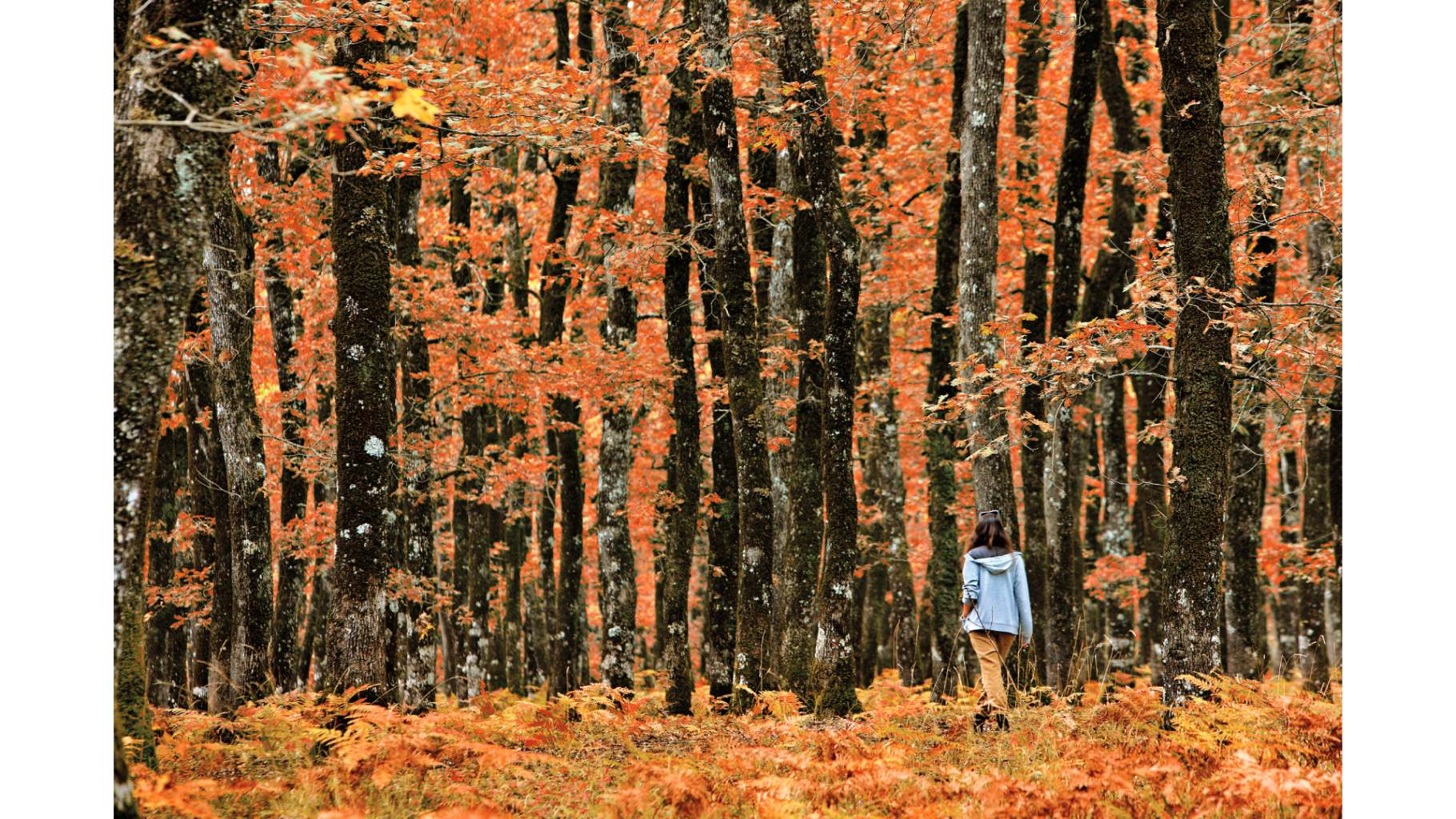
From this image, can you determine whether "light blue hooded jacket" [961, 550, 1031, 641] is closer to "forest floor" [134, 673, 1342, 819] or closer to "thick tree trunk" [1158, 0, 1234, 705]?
"forest floor" [134, 673, 1342, 819]

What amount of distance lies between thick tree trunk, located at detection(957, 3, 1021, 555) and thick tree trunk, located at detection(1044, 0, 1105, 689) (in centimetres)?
155

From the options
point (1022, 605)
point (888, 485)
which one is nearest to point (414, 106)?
point (1022, 605)

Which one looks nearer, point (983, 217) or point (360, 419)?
point (360, 419)

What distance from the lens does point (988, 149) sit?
12.9 metres

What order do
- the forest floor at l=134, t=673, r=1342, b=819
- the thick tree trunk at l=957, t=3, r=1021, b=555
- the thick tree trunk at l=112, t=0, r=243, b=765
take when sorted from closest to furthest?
the thick tree trunk at l=112, t=0, r=243, b=765 → the forest floor at l=134, t=673, r=1342, b=819 → the thick tree trunk at l=957, t=3, r=1021, b=555

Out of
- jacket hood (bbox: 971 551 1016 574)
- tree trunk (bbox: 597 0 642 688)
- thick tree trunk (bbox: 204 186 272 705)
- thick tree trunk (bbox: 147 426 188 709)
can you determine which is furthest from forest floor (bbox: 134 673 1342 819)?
thick tree trunk (bbox: 147 426 188 709)

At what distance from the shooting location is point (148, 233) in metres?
5.97

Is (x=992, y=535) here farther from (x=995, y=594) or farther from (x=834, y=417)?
(x=834, y=417)

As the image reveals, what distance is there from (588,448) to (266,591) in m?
16.5

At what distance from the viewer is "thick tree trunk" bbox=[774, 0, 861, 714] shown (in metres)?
11.1

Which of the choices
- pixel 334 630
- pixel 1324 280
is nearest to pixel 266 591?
pixel 334 630

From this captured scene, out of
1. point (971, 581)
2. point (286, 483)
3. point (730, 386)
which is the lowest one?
point (971, 581)

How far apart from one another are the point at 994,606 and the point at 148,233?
8.19 metres
